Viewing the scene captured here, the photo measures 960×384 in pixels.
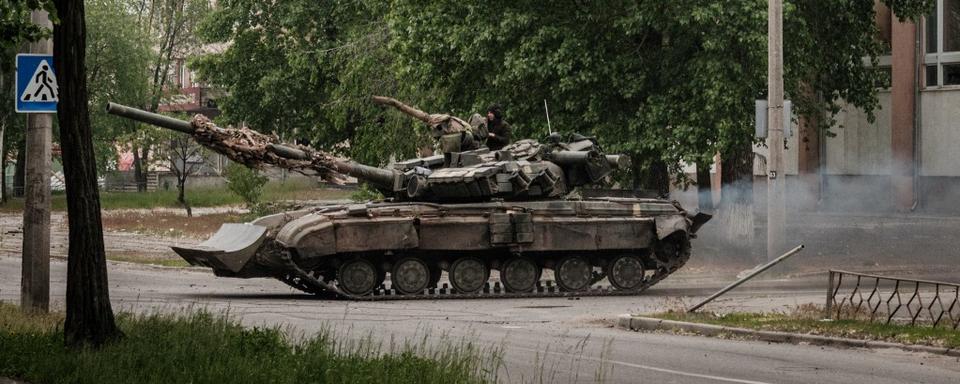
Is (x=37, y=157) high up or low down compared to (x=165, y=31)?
down

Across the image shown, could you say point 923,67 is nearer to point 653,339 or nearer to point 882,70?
point 882,70

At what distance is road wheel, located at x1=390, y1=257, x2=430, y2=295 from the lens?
23.2 m

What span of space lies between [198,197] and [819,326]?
46.6 m

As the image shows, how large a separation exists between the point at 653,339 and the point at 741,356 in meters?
1.92

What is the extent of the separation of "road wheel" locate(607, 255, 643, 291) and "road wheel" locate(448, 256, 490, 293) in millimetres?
2290

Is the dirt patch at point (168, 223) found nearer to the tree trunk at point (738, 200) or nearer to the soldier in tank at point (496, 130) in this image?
the tree trunk at point (738, 200)

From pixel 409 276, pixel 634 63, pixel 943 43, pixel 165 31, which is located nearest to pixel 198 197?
pixel 165 31

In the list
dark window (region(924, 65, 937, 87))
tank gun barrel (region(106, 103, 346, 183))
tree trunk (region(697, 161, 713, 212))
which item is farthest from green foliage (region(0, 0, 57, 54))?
dark window (region(924, 65, 937, 87))

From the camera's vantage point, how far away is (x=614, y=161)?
25.4m

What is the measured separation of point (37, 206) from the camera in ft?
54.0

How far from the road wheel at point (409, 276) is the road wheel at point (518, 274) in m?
1.42

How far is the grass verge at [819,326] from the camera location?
1540 cm

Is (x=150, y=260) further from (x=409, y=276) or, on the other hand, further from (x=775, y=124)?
(x=775, y=124)

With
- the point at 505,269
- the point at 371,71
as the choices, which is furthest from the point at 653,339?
the point at 371,71
